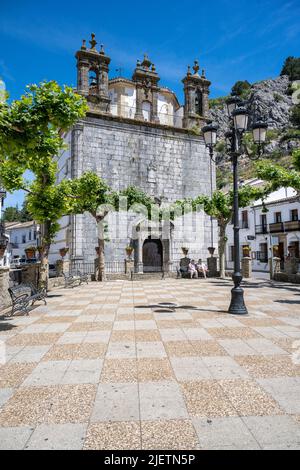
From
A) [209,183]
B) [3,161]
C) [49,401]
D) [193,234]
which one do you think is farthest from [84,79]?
[49,401]

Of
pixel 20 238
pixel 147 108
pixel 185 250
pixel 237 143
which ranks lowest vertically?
pixel 185 250

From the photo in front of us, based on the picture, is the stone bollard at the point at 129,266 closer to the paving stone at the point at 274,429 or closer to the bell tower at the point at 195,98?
the bell tower at the point at 195,98

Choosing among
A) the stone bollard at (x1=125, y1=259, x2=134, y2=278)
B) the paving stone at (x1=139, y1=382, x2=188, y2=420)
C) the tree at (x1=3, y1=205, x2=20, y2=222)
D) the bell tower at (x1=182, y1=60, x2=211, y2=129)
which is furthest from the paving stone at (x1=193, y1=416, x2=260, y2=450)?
the tree at (x1=3, y1=205, x2=20, y2=222)

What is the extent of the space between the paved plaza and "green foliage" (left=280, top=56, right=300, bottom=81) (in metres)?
99.0

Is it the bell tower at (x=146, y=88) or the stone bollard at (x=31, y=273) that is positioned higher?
the bell tower at (x=146, y=88)

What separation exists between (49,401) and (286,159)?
214ft

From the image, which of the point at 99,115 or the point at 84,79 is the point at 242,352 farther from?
the point at 84,79

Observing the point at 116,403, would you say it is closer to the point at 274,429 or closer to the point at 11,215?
Answer: the point at 274,429

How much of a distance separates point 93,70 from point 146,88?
409cm

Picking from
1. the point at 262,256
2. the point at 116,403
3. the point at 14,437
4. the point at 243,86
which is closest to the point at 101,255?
the point at 116,403

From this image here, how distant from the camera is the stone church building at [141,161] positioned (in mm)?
19969

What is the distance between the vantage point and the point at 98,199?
15867mm

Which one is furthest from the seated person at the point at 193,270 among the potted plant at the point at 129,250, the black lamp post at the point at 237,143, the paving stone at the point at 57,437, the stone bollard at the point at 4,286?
the paving stone at the point at 57,437

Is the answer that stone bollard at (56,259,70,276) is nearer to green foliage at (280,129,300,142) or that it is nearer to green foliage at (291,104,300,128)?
green foliage at (280,129,300,142)
